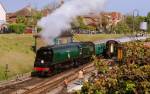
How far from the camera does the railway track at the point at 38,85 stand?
31.3 m

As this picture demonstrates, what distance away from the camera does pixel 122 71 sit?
39.3 feet

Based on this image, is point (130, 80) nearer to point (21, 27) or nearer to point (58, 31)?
point (58, 31)

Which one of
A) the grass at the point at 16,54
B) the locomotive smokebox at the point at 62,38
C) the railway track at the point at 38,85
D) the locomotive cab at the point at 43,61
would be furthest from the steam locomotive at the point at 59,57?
the grass at the point at 16,54

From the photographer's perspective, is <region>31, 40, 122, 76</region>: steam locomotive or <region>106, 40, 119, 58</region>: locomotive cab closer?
<region>31, 40, 122, 76</region>: steam locomotive

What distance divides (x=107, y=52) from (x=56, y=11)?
12803mm

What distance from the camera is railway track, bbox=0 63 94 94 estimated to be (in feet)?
103

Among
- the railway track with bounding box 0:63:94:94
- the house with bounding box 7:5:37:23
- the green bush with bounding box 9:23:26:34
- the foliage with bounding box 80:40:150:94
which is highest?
the house with bounding box 7:5:37:23

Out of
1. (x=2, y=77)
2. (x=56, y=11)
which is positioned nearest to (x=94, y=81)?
(x=2, y=77)

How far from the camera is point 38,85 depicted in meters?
33.6

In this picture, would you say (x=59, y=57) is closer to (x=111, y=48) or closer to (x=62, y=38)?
(x=62, y=38)

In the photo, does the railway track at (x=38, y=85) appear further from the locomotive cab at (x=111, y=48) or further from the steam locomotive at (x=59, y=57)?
the locomotive cab at (x=111, y=48)

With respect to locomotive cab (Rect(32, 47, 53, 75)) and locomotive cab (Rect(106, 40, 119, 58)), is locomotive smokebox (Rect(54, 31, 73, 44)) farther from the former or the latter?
locomotive cab (Rect(32, 47, 53, 75))

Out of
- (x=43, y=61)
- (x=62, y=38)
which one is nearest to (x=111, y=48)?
(x=62, y=38)

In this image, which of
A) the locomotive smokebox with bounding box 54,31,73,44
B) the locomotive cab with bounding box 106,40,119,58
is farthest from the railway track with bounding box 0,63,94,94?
the locomotive cab with bounding box 106,40,119,58
